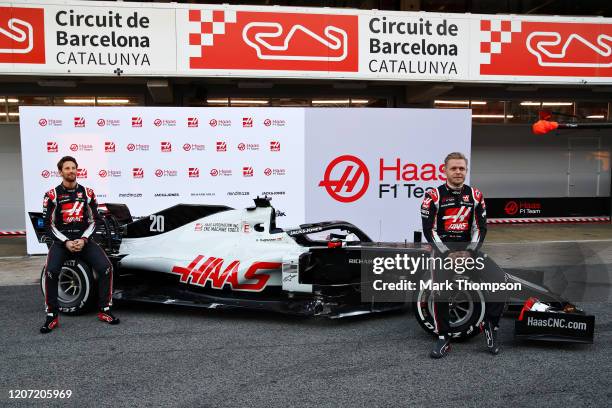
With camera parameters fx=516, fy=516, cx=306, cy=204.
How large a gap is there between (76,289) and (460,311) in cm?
390

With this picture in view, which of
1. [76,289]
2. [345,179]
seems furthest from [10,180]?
[345,179]

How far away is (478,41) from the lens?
10.4m

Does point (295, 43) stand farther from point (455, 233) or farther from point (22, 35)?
point (455, 233)

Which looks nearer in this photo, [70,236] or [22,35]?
[70,236]

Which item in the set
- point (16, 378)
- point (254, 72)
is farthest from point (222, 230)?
point (254, 72)

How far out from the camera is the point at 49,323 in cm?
493

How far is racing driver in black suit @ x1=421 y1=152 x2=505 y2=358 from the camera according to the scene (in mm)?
4297

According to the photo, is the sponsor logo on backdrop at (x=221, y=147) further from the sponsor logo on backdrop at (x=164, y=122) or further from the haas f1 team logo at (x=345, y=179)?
the haas f1 team logo at (x=345, y=179)

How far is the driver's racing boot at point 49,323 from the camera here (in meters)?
4.88

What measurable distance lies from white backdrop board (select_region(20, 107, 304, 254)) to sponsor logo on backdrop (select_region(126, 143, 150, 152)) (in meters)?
0.02

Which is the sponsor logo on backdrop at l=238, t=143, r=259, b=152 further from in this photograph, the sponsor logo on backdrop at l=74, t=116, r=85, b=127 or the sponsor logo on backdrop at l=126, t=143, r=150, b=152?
the sponsor logo on backdrop at l=74, t=116, r=85, b=127

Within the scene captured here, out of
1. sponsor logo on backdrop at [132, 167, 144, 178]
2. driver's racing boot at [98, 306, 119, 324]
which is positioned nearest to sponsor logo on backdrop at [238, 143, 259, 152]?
sponsor logo on backdrop at [132, 167, 144, 178]

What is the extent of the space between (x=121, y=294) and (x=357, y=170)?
15.9 feet

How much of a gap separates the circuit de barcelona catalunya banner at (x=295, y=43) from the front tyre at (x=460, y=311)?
21.6 ft
